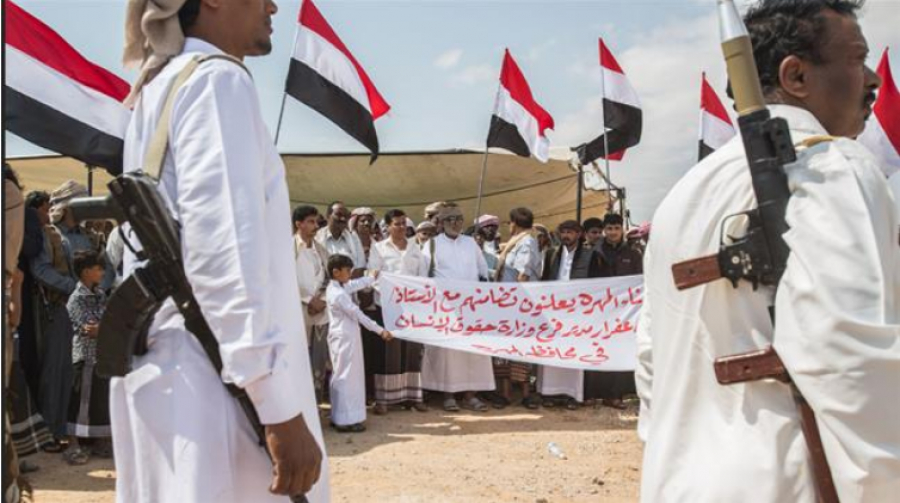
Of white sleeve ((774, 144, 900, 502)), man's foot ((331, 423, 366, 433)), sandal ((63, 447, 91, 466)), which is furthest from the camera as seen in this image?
man's foot ((331, 423, 366, 433))

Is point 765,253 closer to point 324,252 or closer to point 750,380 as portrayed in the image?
point 750,380

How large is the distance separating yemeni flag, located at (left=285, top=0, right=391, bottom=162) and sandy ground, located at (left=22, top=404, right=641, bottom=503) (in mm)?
2816

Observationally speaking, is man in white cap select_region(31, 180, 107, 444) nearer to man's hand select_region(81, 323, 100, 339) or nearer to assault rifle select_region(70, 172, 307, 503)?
man's hand select_region(81, 323, 100, 339)

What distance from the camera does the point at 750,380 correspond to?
1543 mm

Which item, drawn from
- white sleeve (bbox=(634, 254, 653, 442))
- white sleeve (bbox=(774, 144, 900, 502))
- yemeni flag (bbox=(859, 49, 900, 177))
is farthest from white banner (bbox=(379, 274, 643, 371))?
white sleeve (bbox=(774, 144, 900, 502))

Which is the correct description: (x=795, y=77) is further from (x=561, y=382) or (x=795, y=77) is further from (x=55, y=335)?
(x=561, y=382)

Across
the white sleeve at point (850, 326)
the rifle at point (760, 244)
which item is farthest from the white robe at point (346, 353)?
the white sleeve at point (850, 326)

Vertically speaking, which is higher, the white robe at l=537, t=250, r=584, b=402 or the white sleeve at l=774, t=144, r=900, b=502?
the white sleeve at l=774, t=144, r=900, b=502

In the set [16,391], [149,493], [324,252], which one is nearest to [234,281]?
[149,493]

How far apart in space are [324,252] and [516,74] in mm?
3920

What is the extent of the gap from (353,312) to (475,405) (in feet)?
5.68

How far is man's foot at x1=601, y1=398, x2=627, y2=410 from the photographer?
8273 millimetres

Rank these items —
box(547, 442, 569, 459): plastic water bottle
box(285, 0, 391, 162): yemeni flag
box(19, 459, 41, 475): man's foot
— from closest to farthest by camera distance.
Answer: box(19, 459, 41, 475): man's foot
box(547, 442, 569, 459): plastic water bottle
box(285, 0, 391, 162): yemeni flag

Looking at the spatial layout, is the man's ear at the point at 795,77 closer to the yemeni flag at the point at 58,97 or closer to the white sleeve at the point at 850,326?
the white sleeve at the point at 850,326
